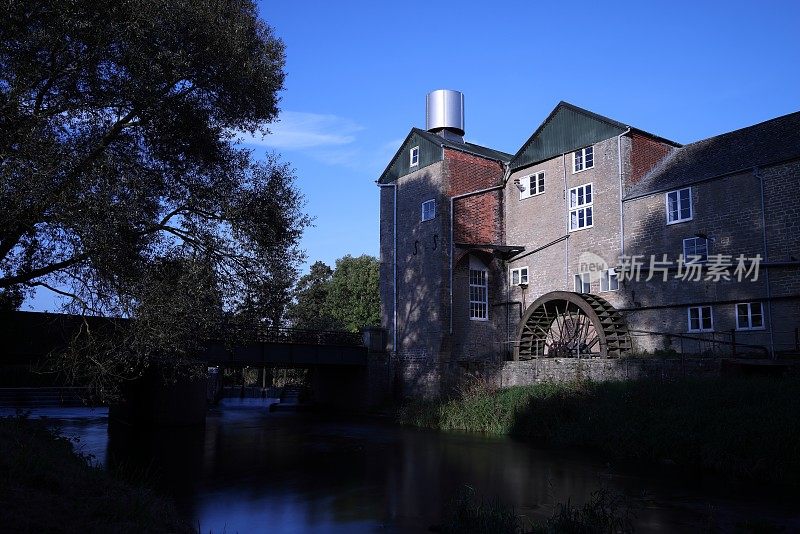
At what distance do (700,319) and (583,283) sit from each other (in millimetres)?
5758

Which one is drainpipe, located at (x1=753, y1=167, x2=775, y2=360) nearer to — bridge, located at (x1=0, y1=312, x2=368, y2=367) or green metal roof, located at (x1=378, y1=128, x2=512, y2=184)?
green metal roof, located at (x1=378, y1=128, x2=512, y2=184)

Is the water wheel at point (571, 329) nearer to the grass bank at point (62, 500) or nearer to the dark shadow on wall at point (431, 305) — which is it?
the dark shadow on wall at point (431, 305)

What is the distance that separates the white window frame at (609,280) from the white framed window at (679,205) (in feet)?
10.5

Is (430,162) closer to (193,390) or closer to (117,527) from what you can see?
(193,390)

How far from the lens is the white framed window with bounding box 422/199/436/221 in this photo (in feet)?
103

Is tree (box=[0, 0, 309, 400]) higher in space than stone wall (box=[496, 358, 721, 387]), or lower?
higher

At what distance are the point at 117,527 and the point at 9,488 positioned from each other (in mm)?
1385

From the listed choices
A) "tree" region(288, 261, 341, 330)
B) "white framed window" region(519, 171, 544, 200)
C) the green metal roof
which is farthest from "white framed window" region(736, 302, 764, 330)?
"tree" region(288, 261, 341, 330)

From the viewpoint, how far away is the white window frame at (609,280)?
86.7ft

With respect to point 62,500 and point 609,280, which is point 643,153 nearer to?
point 609,280

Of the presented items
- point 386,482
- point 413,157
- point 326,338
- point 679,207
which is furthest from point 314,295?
point 386,482

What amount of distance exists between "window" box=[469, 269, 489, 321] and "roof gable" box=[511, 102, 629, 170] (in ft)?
19.2

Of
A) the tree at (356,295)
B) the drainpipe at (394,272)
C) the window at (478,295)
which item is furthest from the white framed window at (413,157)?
the tree at (356,295)

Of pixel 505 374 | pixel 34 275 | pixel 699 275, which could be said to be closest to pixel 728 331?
pixel 699 275
